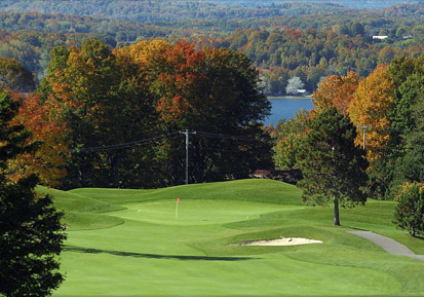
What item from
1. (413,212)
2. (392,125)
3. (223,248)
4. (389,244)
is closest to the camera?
(223,248)

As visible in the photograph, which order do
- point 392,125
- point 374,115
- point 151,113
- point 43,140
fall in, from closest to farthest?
point 43,140 → point 392,125 → point 374,115 → point 151,113

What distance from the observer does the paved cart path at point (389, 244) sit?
4525 centimetres

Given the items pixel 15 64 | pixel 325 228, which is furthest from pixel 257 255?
pixel 15 64

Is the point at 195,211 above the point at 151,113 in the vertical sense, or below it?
below

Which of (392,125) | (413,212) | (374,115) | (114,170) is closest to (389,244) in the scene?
(413,212)

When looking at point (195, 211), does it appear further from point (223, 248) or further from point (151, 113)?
point (151, 113)

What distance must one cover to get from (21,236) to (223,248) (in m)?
21.5

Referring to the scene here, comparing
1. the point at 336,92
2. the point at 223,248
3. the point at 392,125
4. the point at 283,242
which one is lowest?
the point at 283,242

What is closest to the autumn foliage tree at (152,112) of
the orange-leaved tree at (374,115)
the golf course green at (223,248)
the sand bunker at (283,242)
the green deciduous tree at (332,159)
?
the orange-leaved tree at (374,115)

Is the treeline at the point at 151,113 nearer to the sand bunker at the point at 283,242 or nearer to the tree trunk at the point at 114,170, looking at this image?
the tree trunk at the point at 114,170

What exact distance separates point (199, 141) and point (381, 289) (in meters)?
66.7

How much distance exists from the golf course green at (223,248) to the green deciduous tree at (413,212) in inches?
28.5

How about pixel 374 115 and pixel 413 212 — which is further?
pixel 374 115

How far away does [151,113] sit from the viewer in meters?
97.8
